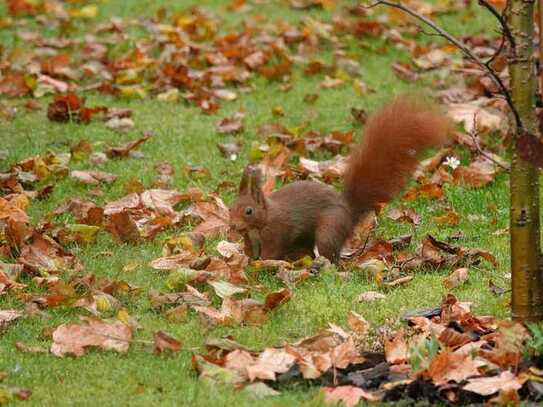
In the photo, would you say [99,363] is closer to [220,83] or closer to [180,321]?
[180,321]

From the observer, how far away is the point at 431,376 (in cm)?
337

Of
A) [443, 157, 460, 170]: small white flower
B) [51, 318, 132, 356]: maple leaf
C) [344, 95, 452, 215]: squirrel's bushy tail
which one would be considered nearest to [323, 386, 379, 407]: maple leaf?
[51, 318, 132, 356]: maple leaf

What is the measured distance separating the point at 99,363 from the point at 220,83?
4.50 metres

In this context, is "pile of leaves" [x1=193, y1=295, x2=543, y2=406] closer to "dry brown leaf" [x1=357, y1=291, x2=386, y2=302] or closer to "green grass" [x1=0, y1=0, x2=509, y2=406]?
"green grass" [x1=0, y1=0, x2=509, y2=406]

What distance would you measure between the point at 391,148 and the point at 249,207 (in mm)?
675

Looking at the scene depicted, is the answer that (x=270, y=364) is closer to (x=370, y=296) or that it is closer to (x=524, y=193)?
(x=370, y=296)

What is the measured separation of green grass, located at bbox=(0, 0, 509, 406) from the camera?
350 cm

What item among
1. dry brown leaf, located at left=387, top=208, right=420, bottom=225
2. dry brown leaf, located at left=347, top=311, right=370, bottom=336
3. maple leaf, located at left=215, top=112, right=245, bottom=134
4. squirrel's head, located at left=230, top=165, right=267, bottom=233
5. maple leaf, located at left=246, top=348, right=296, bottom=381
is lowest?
maple leaf, located at left=215, top=112, right=245, bottom=134

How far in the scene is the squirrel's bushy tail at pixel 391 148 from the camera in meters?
4.87

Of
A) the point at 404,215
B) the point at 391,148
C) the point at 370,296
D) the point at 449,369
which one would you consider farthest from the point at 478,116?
the point at 449,369

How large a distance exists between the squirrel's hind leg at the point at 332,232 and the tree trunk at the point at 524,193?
4.44ft

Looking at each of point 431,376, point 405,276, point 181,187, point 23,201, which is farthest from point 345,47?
point 431,376

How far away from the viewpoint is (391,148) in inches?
194

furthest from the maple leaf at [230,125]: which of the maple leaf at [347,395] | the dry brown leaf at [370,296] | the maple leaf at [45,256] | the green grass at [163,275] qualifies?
the maple leaf at [347,395]
